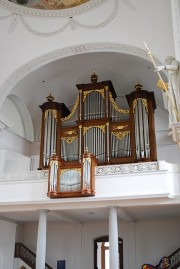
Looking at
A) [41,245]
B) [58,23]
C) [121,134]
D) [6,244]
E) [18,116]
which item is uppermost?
[58,23]

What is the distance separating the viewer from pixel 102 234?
14719mm

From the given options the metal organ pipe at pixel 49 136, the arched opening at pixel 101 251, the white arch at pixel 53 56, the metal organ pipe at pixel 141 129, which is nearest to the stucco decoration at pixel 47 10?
the white arch at pixel 53 56

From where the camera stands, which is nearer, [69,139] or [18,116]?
[69,139]

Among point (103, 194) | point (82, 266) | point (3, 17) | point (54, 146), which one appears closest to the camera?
point (103, 194)

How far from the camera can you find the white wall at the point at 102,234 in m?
13.8

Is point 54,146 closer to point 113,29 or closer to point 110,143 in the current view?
point 110,143

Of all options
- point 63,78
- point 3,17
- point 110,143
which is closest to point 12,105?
point 63,78

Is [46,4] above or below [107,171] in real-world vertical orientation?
above

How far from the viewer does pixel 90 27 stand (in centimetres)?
1196

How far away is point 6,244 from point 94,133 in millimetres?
5817

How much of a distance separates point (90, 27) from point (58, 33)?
118 centimetres

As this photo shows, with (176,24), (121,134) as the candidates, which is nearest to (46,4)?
(121,134)

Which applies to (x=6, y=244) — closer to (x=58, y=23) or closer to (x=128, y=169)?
(x=128, y=169)

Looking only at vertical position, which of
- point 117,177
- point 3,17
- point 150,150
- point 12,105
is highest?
point 3,17
